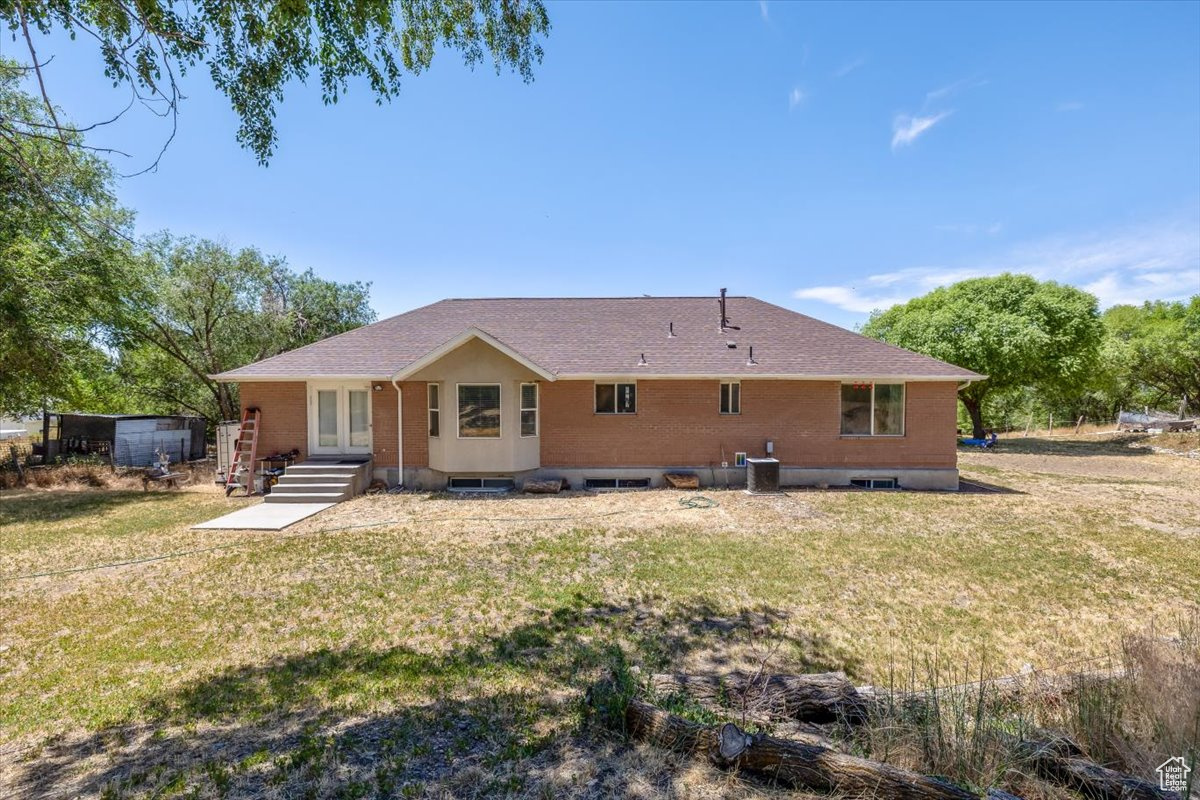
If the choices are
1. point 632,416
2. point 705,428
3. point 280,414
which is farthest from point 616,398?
point 280,414

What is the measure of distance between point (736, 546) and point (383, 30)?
859cm

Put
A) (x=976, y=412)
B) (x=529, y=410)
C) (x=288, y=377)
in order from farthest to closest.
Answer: (x=976, y=412)
(x=529, y=410)
(x=288, y=377)

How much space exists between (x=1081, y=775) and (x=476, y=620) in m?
5.01

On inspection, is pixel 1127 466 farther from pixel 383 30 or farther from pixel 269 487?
pixel 269 487

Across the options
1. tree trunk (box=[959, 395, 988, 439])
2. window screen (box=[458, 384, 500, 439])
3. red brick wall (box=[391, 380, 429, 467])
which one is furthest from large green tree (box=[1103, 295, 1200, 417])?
red brick wall (box=[391, 380, 429, 467])

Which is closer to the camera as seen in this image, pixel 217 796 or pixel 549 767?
pixel 217 796

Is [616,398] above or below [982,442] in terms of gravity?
above

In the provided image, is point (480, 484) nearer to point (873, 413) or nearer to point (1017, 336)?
point (873, 413)

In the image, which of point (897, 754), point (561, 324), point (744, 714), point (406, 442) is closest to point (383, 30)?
point (744, 714)

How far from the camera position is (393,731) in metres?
3.47

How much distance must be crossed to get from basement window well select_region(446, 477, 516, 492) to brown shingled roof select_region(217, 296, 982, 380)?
10.9ft

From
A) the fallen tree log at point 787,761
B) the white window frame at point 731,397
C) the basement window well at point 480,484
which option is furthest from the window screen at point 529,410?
the fallen tree log at point 787,761

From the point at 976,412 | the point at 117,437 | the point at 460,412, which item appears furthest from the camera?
the point at 976,412

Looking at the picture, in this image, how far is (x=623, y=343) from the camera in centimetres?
1484
